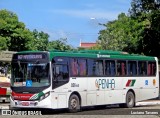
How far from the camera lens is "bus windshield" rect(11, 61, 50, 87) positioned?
20.6 meters

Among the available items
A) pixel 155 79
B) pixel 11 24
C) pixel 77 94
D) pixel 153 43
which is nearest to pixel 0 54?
pixel 153 43

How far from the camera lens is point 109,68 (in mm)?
24719

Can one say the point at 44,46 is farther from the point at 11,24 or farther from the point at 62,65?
the point at 62,65

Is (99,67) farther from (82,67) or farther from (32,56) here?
(32,56)

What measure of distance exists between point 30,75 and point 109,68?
554cm

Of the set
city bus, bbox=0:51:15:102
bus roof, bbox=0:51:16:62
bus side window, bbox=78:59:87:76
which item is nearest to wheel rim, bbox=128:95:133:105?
bus side window, bbox=78:59:87:76

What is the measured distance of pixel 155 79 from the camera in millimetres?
28938

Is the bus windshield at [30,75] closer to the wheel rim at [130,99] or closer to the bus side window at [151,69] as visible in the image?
the wheel rim at [130,99]

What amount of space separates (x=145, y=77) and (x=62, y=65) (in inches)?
316

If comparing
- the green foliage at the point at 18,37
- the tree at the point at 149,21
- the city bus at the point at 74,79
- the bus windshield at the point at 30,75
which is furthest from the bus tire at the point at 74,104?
the green foliage at the point at 18,37

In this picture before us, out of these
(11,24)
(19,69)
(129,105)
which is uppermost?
(11,24)

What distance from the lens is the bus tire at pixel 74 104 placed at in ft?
71.0

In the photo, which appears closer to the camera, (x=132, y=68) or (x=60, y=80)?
(x=60, y=80)

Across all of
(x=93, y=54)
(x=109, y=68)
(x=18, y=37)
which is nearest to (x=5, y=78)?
(x=109, y=68)
